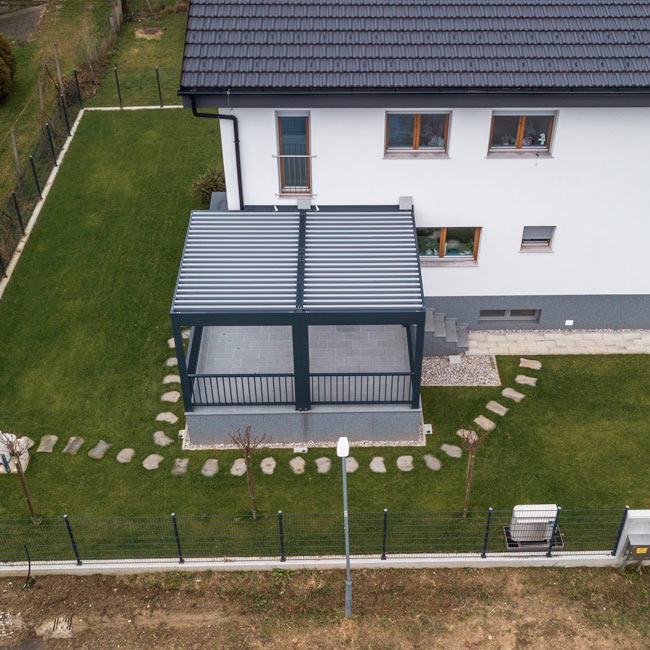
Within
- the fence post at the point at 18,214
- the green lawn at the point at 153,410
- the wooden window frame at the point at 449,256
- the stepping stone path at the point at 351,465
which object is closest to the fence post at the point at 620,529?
the green lawn at the point at 153,410

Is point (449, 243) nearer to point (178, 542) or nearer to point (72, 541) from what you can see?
point (178, 542)

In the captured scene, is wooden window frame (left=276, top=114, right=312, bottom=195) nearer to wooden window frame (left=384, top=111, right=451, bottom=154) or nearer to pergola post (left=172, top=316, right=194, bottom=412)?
wooden window frame (left=384, top=111, right=451, bottom=154)

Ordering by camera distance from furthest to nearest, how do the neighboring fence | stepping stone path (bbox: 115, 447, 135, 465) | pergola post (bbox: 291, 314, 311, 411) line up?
1. stepping stone path (bbox: 115, 447, 135, 465)
2. pergola post (bbox: 291, 314, 311, 411)
3. the neighboring fence

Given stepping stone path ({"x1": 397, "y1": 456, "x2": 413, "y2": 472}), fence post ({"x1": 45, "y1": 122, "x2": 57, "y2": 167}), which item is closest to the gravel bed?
stepping stone path ({"x1": 397, "y1": 456, "x2": 413, "y2": 472})

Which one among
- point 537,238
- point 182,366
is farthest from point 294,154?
point 537,238

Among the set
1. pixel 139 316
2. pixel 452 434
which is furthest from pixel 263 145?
pixel 452 434

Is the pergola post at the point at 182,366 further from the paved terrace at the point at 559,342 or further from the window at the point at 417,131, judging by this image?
the paved terrace at the point at 559,342
